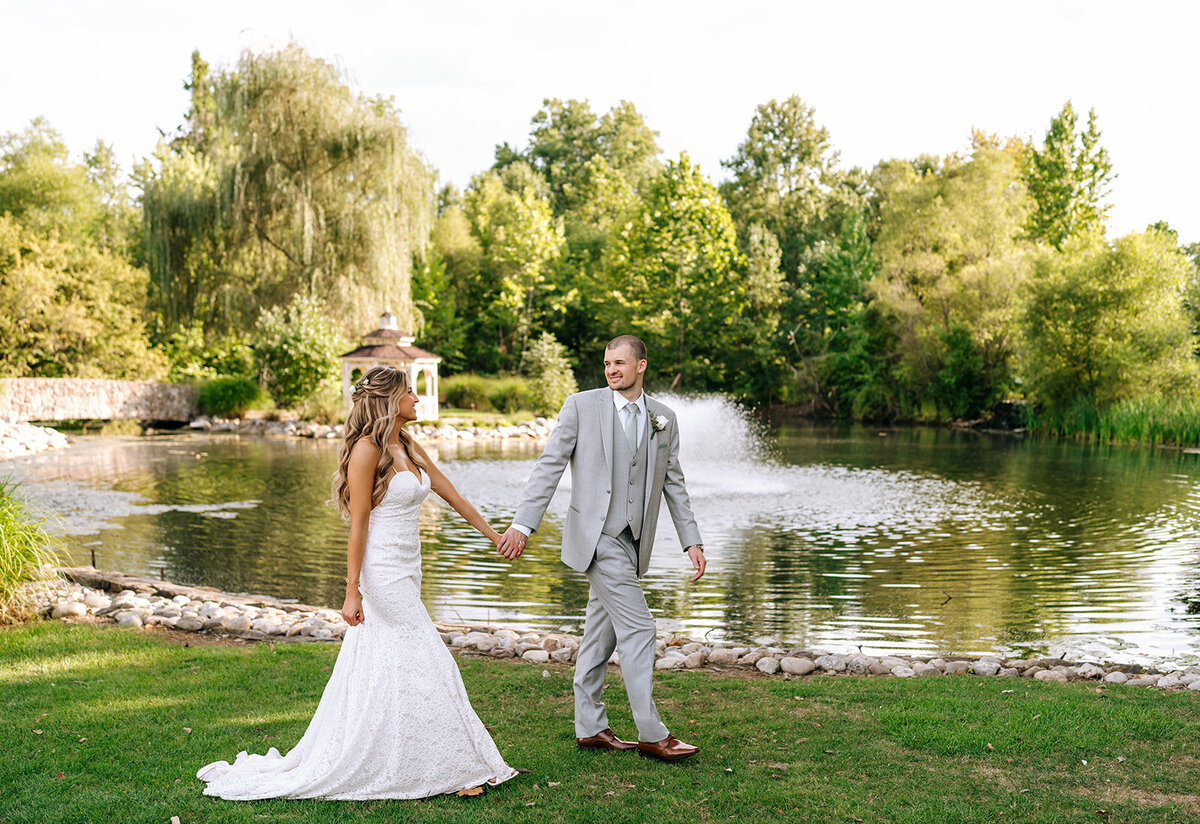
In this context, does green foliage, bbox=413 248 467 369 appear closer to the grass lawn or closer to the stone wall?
the stone wall

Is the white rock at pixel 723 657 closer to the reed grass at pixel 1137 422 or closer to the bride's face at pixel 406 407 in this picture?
the bride's face at pixel 406 407

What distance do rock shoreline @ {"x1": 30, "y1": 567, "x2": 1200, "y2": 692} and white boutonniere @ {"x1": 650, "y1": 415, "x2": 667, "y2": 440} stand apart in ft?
8.08

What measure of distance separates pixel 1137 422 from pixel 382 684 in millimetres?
29614

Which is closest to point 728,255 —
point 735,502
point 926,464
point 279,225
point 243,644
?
point 279,225

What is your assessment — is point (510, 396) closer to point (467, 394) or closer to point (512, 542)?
point (467, 394)

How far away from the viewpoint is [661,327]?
1722 inches

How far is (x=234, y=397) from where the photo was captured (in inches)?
1213

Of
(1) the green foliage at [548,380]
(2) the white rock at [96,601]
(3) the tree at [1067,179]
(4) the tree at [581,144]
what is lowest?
(2) the white rock at [96,601]

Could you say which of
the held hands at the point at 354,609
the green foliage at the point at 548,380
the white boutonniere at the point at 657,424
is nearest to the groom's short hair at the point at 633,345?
the white boutonniere at the point at 657,424

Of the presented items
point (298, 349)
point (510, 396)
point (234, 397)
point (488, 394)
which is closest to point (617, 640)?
point (298, 349)

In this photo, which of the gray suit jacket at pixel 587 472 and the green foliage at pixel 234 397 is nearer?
the gray suit jacket at pixel 587 472

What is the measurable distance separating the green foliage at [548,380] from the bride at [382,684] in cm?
2777

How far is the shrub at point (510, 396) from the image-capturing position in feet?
113

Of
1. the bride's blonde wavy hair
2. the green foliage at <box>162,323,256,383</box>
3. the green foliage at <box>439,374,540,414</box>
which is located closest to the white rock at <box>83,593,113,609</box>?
the bride's blonde wavy hair
